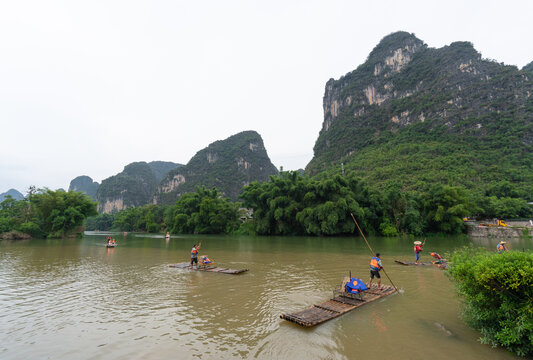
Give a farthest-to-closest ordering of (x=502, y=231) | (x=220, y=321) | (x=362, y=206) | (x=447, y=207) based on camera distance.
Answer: (x=362, y=206), (x=447, y=207), (x=502, y=231), (x=220, y=321)

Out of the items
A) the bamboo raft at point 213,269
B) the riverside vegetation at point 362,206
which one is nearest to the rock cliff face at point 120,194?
the riverside vegetation at point 362,206

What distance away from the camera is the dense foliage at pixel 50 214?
3834 cm

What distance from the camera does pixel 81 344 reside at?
532cm

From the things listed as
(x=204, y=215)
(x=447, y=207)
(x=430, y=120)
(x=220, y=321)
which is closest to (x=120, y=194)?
(x=204, y=215)

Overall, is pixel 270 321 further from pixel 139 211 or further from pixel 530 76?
pixel 530 76

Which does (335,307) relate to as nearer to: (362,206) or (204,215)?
(362,206)

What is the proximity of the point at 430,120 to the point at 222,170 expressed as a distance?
96.4 metres

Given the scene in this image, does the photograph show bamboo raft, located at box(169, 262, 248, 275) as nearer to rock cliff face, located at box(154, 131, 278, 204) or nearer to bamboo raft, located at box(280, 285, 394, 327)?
bamboo raft, located at box(280, 285, 394, 327)

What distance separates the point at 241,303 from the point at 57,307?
5394 mm

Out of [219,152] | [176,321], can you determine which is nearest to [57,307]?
[176,321]

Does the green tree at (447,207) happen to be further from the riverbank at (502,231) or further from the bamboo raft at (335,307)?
the bamboo raft at (335,307)

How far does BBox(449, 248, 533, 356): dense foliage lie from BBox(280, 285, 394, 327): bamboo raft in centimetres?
270

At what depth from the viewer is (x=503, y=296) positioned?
13.7ft

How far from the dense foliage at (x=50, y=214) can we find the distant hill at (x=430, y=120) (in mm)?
48804
